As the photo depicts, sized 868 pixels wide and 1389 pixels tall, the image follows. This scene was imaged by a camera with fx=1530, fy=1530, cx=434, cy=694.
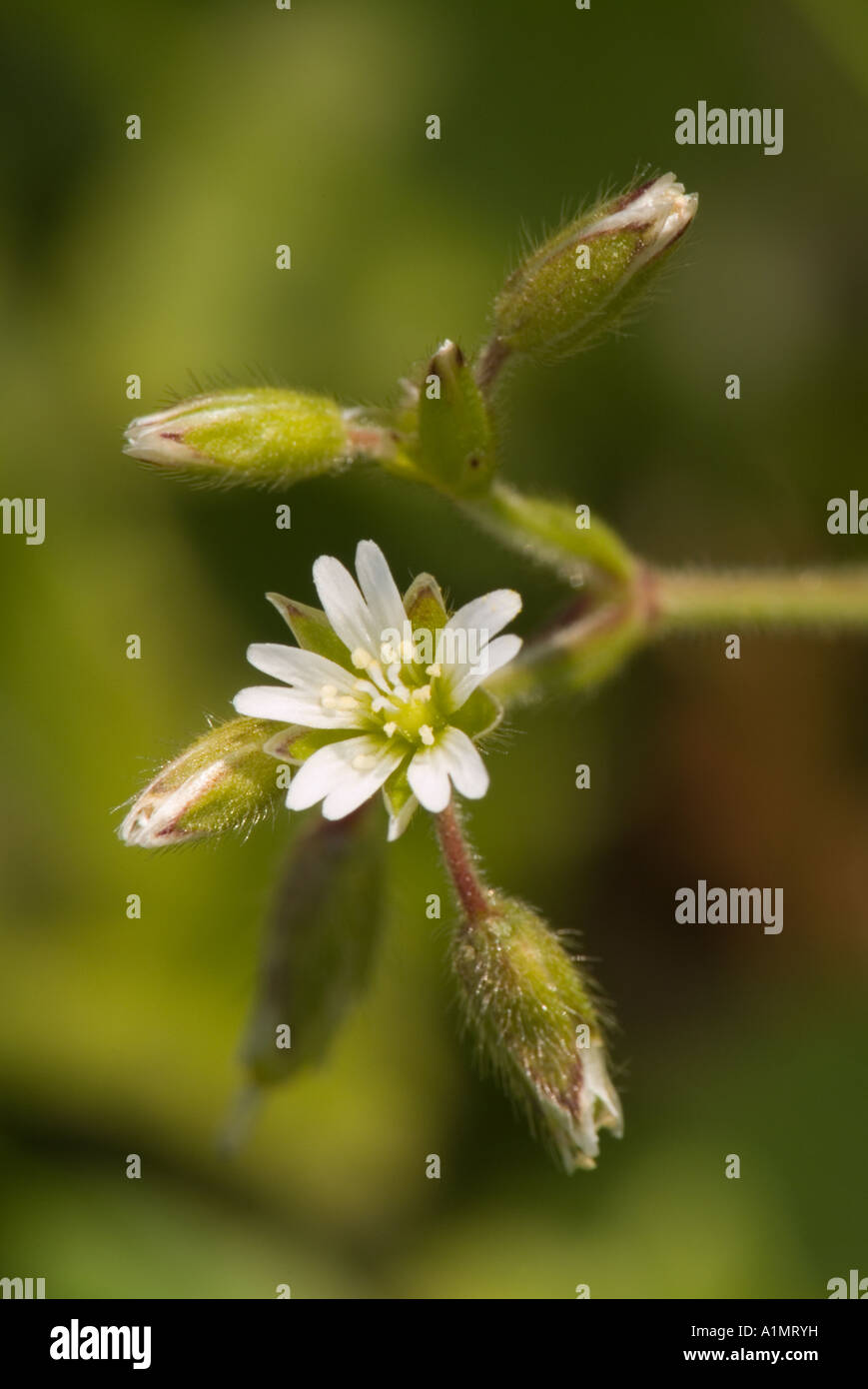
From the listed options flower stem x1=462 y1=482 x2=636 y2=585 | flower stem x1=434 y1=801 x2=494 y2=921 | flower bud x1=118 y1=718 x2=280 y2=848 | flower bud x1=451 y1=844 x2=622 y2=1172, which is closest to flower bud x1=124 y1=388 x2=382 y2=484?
flower stem x1=462 y1=482 x2=636 y2=585

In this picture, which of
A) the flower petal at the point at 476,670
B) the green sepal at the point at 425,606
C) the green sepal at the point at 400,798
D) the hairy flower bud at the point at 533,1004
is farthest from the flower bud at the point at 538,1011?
the green sepal at the point at 425,606

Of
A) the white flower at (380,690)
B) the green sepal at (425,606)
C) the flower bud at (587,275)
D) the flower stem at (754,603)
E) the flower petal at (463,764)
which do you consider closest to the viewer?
the flower petal at (463,764)

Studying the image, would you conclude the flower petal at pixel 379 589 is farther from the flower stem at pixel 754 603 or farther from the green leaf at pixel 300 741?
the flower stem at pixel 754 603

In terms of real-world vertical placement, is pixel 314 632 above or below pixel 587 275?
below

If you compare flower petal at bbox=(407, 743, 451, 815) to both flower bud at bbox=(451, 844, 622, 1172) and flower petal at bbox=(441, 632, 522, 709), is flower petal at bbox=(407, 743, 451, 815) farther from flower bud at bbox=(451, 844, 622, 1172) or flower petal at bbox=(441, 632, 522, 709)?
flower bud at bbox=(451, 844, 622, 1172)

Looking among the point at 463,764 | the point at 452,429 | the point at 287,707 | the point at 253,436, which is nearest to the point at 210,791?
the point at 287,707

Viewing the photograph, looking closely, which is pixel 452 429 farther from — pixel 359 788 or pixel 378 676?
pixel 359 788
